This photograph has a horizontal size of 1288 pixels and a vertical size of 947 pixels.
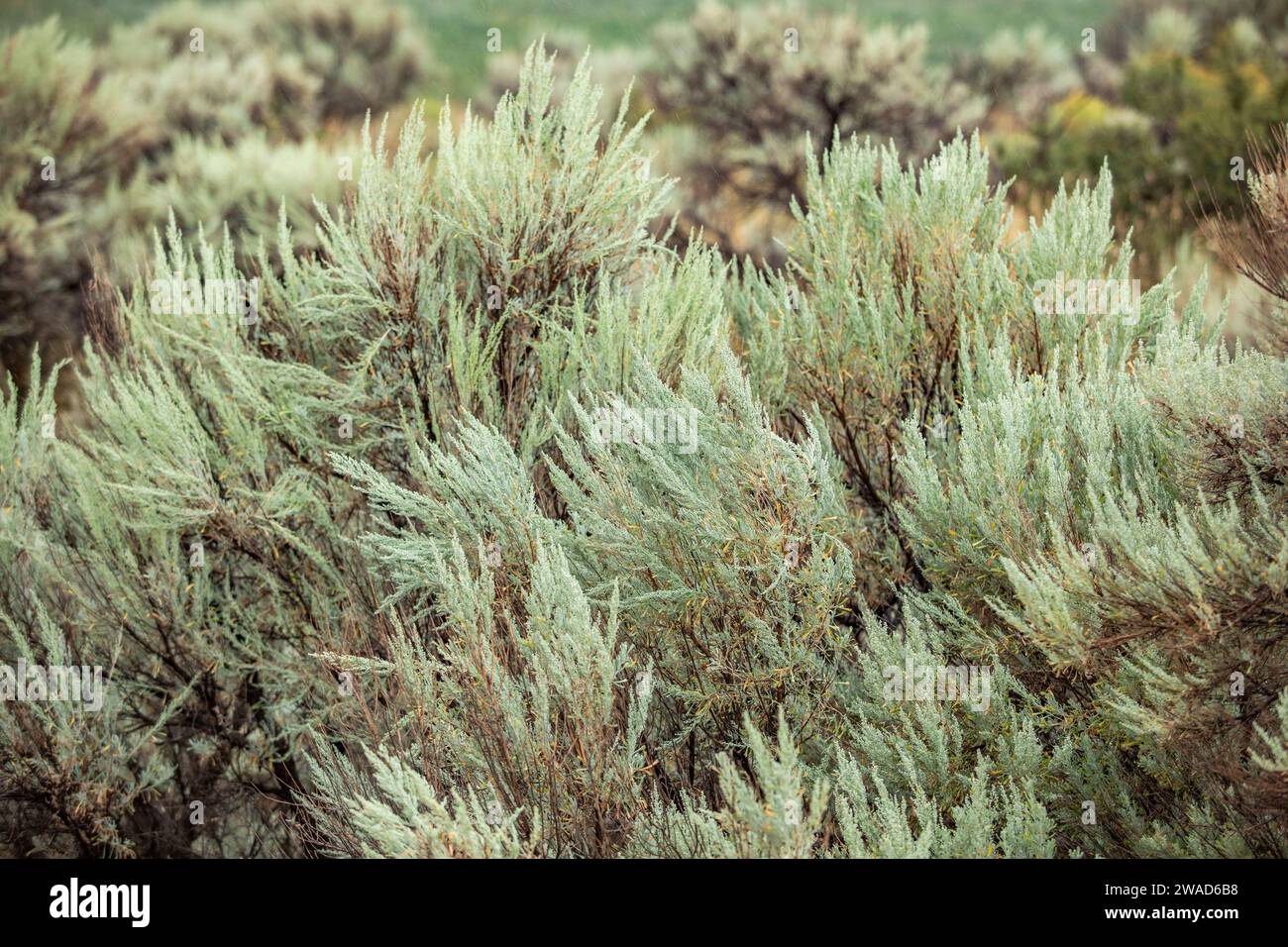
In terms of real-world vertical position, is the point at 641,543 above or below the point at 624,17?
below

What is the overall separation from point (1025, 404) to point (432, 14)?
46.3 m

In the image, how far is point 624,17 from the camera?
46.4 metres

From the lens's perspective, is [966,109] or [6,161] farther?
[966,109]

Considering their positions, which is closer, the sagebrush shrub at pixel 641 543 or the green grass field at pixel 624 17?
the sagebrush shrub at pixel 641 543

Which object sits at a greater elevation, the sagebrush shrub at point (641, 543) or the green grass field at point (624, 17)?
the green grass field at point (624, 17)

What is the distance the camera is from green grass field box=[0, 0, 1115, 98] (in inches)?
1638

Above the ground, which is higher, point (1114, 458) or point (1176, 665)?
point (1114, 458)

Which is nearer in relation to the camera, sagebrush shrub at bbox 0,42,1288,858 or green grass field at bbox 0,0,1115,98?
sagebrush shrub at bbox 0,42,1288,858

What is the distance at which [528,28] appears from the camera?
1673 inches

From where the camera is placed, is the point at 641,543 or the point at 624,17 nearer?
the point at 641,543

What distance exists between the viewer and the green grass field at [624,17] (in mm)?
41594
